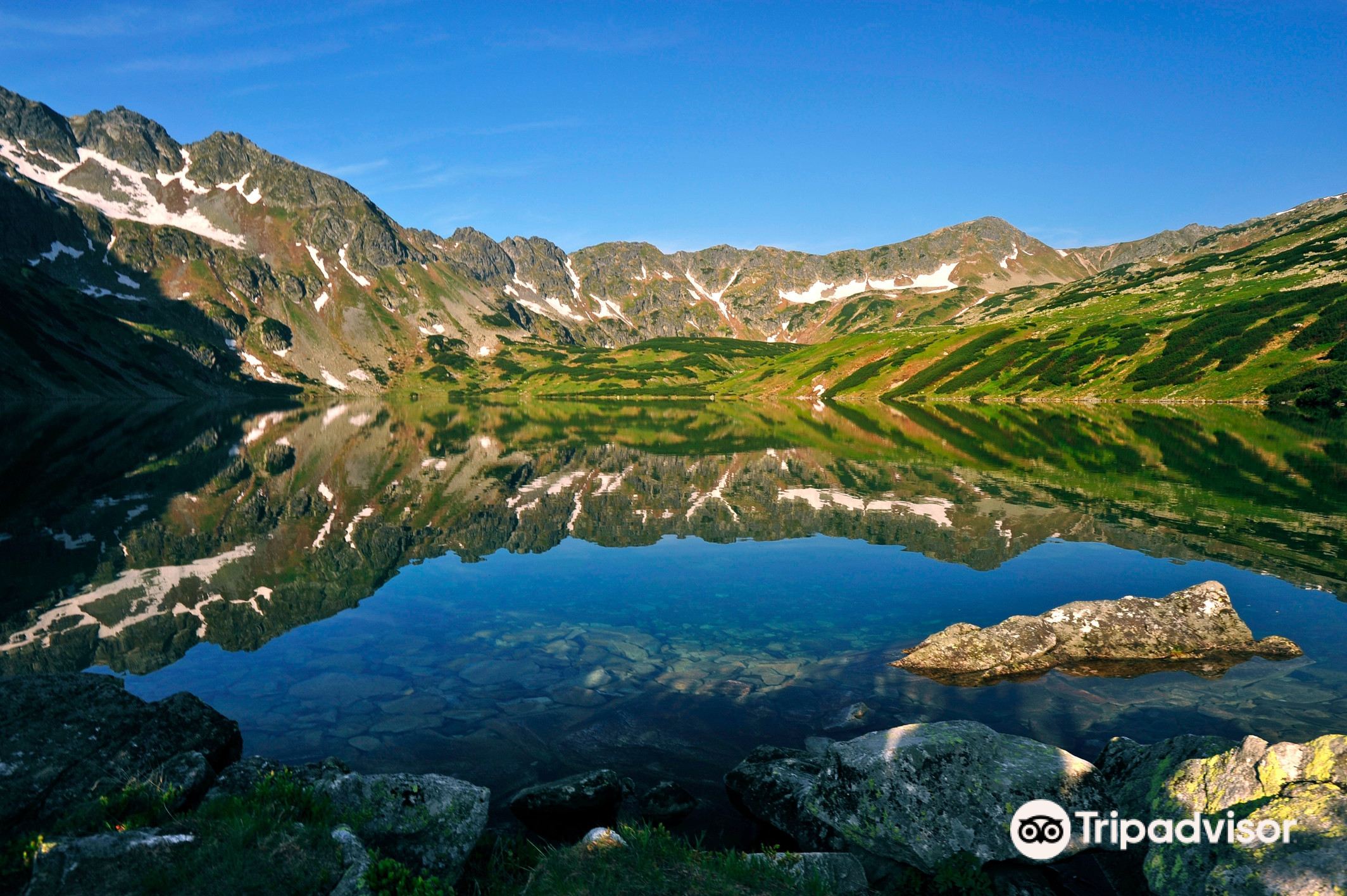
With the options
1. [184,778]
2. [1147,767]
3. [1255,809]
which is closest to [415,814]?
[184,778]

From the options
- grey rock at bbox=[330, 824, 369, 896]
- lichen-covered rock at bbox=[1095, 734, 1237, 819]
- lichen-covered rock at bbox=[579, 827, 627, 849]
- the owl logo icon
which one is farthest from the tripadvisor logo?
grey rock at bbox=[330, 824, 369, 896]

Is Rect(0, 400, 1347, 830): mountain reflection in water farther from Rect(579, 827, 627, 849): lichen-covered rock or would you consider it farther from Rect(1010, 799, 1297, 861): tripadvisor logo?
Rect(1010, 799, 1297, 861): tripadvisor logo

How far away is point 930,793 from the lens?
1305cm

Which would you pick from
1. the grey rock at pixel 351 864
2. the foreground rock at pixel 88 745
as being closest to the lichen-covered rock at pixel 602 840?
the grey rock at pixel 351 864

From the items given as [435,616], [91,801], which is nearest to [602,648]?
[435,616]

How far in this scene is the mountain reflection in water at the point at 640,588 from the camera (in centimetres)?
→ 1958

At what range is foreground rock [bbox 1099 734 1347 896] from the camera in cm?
965

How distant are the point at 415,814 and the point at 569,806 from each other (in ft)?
11.0

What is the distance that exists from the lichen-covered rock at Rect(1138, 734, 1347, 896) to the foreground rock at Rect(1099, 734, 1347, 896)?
0.04 ft

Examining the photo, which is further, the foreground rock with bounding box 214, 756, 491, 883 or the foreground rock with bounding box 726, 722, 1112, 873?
the foreground rock with bounding box 726, 722, 1112, 873

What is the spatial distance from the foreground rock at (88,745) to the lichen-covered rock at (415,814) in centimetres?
324

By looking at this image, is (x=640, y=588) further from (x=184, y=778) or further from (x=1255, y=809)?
(x=1255, y=809)

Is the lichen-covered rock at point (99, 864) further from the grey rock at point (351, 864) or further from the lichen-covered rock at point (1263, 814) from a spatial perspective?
the lichen-covered rock at point (1263, 814)

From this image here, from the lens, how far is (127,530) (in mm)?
43188
